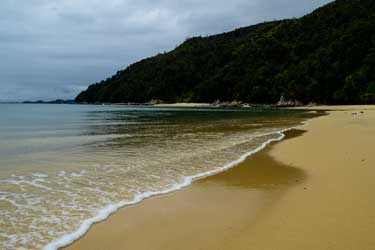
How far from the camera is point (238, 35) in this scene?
178 metres

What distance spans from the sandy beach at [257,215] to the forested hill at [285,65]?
7668cm

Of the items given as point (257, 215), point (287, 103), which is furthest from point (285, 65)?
point (257, 215)

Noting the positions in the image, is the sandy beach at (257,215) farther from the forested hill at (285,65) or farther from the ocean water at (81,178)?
the forested hill at (285,65)

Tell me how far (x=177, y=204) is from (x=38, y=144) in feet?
41.2

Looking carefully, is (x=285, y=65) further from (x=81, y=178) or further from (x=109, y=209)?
(x=109, y=209)

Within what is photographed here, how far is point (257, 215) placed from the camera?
5.96m

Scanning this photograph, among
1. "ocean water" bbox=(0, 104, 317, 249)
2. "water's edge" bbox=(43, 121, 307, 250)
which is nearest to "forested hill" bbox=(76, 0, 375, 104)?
"ocean water" bbox=(0, 104, 317, 249)

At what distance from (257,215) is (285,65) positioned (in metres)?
117

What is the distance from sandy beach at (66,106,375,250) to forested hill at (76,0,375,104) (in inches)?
3019

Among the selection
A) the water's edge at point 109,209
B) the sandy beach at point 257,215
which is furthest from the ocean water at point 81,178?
the sandy beach at point 257,215

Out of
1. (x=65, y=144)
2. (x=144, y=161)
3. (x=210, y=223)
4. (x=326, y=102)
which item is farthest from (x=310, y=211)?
(x=326, y=102)

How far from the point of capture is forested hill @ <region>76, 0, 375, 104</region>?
89.5m

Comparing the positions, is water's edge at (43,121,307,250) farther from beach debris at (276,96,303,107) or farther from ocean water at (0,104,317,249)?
beach debris at (276,96,303,107)

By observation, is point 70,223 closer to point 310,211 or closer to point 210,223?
point 210,223
